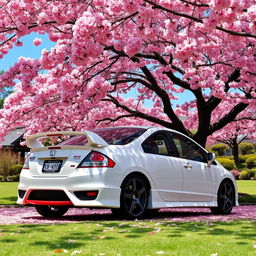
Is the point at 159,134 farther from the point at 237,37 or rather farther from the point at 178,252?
the point at 178,252

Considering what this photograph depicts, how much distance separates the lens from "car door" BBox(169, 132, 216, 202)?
955cm

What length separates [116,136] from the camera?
893cm

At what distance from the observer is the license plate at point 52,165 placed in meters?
8.26

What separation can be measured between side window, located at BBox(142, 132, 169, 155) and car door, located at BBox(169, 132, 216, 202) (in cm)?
21

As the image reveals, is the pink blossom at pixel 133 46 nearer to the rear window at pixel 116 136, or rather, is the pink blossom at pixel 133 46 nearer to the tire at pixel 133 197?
the rear window at pixel 116 136

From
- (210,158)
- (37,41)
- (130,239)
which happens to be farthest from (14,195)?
(130,239)

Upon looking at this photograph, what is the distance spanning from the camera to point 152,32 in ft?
34.1

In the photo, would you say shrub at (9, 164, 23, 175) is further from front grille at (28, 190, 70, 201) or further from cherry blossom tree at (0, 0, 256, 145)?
front grille at (28, 190, 70, 201)

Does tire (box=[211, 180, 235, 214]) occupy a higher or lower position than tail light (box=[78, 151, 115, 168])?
lower

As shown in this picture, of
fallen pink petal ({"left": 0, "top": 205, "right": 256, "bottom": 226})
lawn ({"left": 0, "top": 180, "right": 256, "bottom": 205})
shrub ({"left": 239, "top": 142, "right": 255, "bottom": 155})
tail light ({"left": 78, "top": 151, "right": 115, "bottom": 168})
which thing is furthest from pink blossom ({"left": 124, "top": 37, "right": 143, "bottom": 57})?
shrub ({"left": 239, "top": 142, "right": 255, "bottom": 155})

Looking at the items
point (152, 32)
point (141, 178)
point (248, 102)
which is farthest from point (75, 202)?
point (248, 102)

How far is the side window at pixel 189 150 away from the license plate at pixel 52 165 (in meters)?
2.47

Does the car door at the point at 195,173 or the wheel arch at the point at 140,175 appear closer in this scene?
the wheel arch at the point at 140,175

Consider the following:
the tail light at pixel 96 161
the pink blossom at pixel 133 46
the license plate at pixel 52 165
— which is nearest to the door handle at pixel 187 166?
the tail light at pixel 96 161
